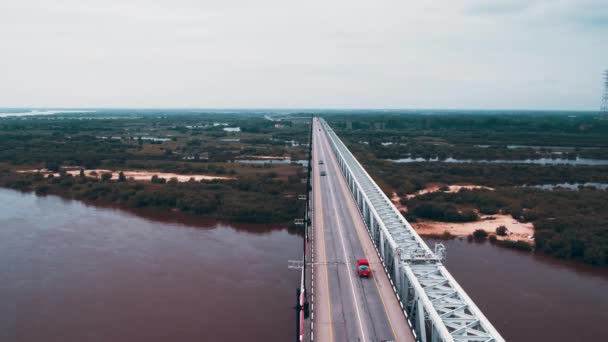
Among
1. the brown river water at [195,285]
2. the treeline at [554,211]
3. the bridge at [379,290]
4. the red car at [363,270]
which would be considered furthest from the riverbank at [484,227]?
the red car at [363,270]

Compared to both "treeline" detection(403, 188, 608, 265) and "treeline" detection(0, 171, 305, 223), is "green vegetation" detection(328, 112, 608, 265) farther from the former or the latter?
"treeline" detection(0, 171, 305, 223)

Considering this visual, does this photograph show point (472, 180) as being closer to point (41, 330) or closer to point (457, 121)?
point (41, 330)

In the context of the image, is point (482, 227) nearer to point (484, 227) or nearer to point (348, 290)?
point (484, 227)

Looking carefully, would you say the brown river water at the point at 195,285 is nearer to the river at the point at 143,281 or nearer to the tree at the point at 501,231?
the river at the point at 143,281

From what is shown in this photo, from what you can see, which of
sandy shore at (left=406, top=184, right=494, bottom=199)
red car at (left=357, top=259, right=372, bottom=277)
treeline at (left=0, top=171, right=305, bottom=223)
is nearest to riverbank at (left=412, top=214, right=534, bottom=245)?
sandy shore at (left=406, top=184, right=494, bottom=199)

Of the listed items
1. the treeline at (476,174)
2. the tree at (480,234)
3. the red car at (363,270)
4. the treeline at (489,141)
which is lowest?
the tree at (480,234)

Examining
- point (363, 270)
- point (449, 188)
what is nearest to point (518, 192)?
point (449, 188)
